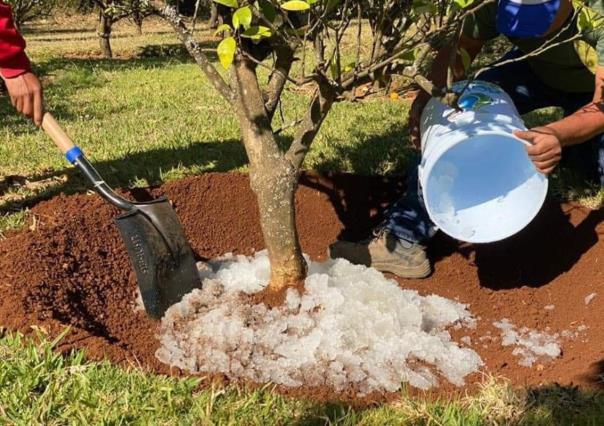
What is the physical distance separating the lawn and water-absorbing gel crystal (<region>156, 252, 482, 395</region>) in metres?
0.31

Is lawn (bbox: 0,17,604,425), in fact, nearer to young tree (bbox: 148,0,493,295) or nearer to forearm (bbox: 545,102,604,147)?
young tree (bbox: 148,0,493,295)

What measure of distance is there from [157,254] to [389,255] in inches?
43.8

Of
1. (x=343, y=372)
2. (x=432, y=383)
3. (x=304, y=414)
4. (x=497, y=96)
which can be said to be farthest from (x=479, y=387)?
(x=497, y=96)

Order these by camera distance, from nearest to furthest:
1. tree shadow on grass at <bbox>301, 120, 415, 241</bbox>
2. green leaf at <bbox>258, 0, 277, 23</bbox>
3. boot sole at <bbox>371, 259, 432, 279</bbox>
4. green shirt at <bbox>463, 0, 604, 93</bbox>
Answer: green leaf at <bbox>258, 0, 277, 23</bbox> < green shirt at <bbox>463, 0, 604, 93</bbox> < boot sole at <bbox>371, 259, 432, 279</bbox> < tree shadow on grass at <bbox>301, 120, 415, 241</bbox>

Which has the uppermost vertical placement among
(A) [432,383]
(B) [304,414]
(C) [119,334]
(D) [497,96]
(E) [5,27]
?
(E) [5,27]

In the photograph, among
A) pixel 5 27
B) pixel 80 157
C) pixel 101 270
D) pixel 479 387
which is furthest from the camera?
pixel 101 270

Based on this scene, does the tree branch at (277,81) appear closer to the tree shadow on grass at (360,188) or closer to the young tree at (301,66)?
the young tree at (301,66)

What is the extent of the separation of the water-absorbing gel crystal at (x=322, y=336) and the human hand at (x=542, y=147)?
28.8 inches

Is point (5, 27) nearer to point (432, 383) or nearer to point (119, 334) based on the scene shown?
point (119, 334)

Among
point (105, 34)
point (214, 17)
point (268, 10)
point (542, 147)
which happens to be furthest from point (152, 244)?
point (105, 34)

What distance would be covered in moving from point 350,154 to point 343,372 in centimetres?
212

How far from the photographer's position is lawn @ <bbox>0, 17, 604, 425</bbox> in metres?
1.75

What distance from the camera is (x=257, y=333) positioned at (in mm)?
2408

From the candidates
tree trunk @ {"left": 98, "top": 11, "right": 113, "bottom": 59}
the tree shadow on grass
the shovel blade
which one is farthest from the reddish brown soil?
tree trunk @ {"left": 98, "top": 11, "right": 113, "bottom": 59}
